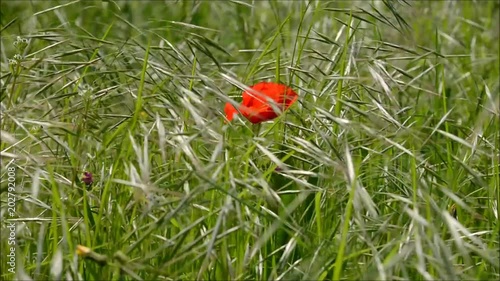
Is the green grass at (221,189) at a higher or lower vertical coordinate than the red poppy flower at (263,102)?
lower

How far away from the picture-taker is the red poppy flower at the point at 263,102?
154cm

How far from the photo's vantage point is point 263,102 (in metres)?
1.56

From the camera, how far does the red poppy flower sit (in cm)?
154

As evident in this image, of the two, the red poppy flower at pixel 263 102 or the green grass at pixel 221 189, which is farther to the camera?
the red poppy flower at pixel 263 102

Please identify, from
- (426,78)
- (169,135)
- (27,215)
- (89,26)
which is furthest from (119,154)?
(89,26)

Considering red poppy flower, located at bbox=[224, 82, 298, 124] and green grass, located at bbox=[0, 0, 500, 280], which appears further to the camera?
red poppy flower, located at bbox=[224, 82, 298, 124]

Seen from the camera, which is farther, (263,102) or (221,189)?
(263,102)

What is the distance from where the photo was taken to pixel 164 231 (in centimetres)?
160

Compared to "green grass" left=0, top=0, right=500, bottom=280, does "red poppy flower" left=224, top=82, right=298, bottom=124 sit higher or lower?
higher

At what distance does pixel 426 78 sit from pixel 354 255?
5.28 ft

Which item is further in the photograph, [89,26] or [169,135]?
[89,26]

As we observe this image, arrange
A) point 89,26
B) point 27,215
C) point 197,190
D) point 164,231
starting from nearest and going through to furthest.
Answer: point 197,190 → point 164,231 → point 27,215 → point 89,26

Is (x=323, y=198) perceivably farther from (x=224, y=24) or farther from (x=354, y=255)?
(x=224, y=24)

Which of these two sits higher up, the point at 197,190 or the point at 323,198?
the point at 197,190
